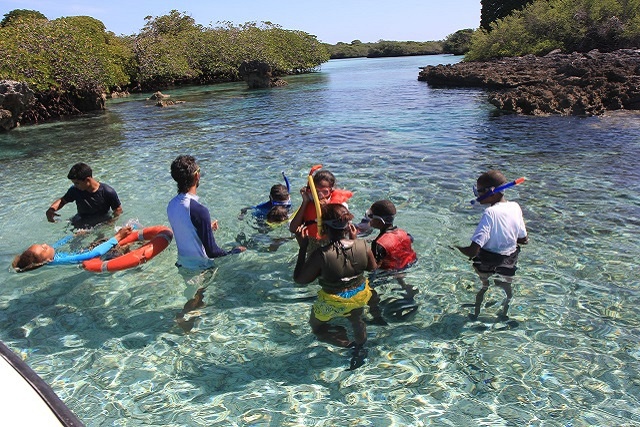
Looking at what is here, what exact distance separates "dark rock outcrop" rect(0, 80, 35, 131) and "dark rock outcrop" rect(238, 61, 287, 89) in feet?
73.5

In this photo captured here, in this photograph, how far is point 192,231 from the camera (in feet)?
16.7

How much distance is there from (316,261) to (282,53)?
6017 cm

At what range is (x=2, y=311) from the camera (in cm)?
581

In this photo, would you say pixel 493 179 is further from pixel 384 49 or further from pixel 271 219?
pixel 384 49

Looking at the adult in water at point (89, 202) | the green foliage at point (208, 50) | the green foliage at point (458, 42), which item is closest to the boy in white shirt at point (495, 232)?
the adult in water at point (89, 202)

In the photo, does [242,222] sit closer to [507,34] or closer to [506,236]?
[506,236]

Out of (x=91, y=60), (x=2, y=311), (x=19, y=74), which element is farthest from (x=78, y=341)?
(x=91, y=60)

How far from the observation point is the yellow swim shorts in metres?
4.41

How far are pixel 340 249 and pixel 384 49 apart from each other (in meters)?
130


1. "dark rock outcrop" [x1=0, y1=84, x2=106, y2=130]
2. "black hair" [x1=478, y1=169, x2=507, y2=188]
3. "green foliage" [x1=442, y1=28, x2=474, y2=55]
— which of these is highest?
"green foliage" [x1=442, y1=28, x2=474, y2=55]

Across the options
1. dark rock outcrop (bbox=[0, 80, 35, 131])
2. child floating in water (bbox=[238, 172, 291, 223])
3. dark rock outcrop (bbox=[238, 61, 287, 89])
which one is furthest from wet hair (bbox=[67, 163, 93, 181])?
dark rock outcrop (bbox=[238, 61, 287, 89])

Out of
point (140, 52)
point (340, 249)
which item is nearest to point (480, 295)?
point (340, 249)

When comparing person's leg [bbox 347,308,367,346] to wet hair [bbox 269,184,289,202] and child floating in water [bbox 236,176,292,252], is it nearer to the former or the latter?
child floating in water [bbox 236,176,292,252]

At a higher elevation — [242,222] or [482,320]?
[242,222]
